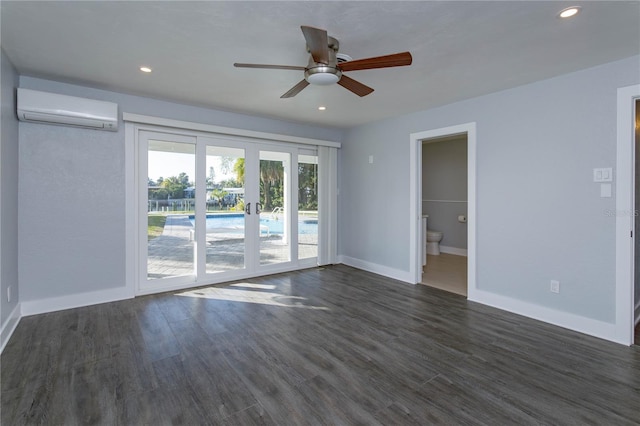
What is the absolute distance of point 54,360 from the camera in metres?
2.36

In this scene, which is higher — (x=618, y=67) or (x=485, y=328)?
(x=618, y=67)

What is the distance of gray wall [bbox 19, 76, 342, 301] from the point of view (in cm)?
319

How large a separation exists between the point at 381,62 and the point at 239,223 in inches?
129

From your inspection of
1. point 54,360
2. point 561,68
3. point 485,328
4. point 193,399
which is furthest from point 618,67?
point 54,360

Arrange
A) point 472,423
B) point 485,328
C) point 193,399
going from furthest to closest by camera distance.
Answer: point 485,328 → point 193,399 → point 472,423

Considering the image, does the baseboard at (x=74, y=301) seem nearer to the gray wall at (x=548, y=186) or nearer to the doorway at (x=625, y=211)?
the gray wall at (x=548, y=186)

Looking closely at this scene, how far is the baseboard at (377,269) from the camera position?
4.58 meters

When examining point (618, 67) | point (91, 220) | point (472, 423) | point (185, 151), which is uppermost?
point (618, 67)

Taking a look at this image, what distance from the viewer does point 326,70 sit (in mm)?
2252

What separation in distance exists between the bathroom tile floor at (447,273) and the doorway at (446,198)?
0.02 m

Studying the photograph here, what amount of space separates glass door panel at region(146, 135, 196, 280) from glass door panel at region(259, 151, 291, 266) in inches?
42.2

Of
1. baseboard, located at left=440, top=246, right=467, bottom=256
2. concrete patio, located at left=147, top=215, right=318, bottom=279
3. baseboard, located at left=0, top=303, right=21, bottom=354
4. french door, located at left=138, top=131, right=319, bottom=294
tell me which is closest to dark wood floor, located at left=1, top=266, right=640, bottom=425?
baseboard, located at left=0, top=303, right=21, bottom=354

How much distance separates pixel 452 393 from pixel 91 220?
3.98m

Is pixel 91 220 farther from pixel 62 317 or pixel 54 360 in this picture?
pixel 54 360
